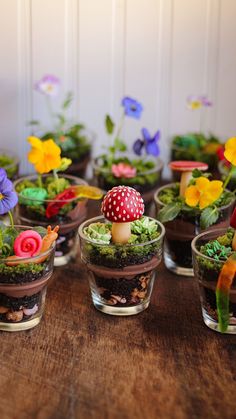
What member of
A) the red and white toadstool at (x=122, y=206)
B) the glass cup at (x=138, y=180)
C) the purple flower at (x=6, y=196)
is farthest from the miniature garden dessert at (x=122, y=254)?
the glass cup at (x=138, y=180)

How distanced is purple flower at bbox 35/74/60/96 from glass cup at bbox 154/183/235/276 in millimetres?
448

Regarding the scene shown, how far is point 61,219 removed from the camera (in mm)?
1317

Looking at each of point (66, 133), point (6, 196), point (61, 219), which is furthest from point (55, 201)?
point (66, 133)

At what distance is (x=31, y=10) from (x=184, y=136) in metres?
0.46

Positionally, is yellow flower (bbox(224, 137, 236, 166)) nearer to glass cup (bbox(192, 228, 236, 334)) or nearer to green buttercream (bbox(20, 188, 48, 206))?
glass cup (bbox(192, 228, 236, 334))

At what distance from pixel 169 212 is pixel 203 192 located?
0.08 metres

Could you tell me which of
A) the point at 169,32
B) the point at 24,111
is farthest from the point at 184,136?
the point at 24,111

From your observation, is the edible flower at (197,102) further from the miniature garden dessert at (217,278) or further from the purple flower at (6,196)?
the purple flower at (6,196)

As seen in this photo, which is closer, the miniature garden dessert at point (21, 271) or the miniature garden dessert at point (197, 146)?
the miniature garden dessert at point (21, 271)

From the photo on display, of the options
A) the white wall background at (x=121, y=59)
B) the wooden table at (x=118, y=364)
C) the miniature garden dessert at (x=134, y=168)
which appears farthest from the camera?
the white wall background at (x=121, y=59)

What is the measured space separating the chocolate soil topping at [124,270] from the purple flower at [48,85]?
2.02 feet

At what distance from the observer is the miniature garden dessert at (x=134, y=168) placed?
148cm

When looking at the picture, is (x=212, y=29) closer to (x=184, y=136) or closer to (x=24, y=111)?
(x=184, y=136)

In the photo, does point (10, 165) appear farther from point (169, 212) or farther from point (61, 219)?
point (169, 212)
